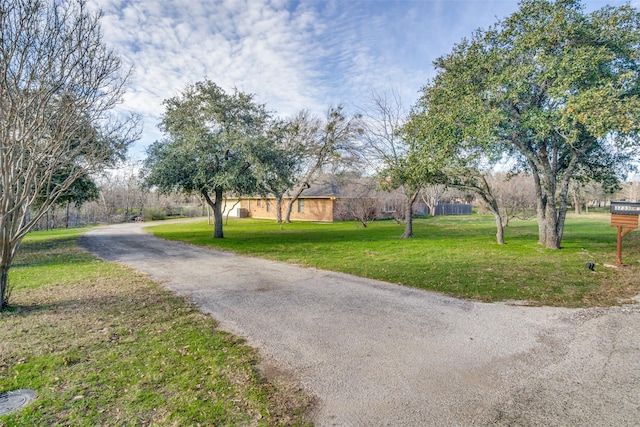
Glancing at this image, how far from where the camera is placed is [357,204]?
25.3 meters

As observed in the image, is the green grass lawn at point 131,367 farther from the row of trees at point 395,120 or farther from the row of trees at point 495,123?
the row of trees at point 495,123

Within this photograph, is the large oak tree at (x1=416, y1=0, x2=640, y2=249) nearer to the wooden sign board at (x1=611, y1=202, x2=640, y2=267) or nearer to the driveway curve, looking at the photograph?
the wooden sign board at (x1=611, y1=202, x2=640, y2=267)

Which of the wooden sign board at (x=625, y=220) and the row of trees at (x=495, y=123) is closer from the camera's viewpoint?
the wooden sign board at (x=625, y=220)

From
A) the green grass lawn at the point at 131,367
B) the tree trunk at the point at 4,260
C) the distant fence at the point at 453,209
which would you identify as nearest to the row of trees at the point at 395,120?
the tree trunk at the point at 4,260

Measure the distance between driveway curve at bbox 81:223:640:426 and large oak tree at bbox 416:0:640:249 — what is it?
6139 mm

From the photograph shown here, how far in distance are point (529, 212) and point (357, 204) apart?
453 inches

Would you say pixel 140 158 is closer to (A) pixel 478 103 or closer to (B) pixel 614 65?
(A) pixel 478 103

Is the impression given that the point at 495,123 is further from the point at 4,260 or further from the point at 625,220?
the point at 4,260

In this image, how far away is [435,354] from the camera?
12.5 ft

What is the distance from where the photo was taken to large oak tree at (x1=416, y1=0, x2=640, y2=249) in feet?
29.1

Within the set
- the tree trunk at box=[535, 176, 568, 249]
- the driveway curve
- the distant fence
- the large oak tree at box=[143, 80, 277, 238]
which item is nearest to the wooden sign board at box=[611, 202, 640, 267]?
the tree trunk at box=[535, 176, 568, 249]

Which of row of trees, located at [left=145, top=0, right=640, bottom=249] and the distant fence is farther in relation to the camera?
the distant fence

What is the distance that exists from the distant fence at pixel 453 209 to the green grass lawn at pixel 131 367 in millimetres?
42337

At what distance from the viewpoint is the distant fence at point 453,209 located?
144ft
